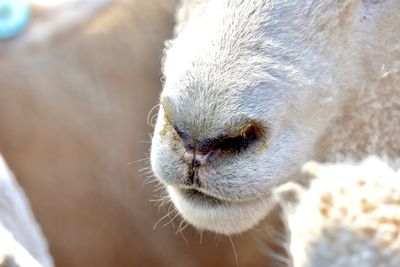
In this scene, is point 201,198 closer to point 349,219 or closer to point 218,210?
point 218,210

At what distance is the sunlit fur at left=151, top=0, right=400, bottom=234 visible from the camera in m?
1.21

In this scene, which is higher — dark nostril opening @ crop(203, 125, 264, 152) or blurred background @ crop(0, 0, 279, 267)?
blurred background @ crop(0, 0, 279, 267)

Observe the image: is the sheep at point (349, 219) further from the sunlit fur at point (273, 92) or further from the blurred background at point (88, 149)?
the blurred background at point (88, 149)

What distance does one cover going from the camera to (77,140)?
6.94 feet

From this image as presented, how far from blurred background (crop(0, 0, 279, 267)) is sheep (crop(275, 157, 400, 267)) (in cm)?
114

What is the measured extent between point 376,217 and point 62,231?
1.36 m

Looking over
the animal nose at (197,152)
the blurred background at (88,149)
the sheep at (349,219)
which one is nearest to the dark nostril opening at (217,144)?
the animal nose at (197,152)

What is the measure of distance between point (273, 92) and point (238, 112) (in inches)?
3.4

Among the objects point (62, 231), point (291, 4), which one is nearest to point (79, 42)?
point (62, 231)

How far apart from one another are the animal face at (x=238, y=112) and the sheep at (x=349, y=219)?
262 mm

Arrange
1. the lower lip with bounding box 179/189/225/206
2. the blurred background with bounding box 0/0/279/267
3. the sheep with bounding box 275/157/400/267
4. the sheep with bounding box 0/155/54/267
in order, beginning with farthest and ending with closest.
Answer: the blurred background with bounding box 0/0/279/267, the lower lip with bounding box 179/189/225/206, the sheep with bounding box 0/155/54/267, the sheep with bounding box 275/157/400/267

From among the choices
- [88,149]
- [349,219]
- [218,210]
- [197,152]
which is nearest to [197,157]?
[197,152]

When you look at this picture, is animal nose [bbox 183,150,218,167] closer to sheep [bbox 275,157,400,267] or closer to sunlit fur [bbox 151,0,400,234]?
sunlit fur [bbox 151,0,400,234]

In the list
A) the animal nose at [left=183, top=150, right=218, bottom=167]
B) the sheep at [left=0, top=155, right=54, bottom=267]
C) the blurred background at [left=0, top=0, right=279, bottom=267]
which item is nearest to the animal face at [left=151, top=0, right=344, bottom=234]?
the animal nose at [left=183, top=150, right=218, bottom=167]
